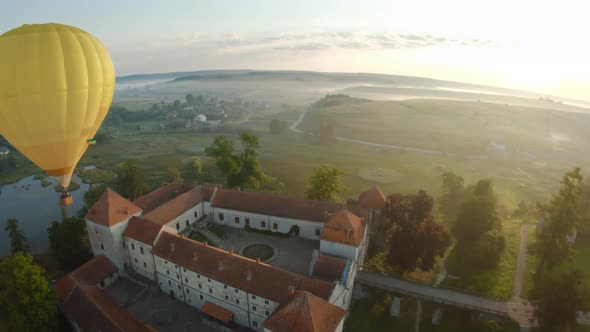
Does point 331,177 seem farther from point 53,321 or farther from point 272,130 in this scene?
point 272,130

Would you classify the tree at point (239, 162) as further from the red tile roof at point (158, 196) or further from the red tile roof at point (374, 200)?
the red tile roof at point (374, 200)

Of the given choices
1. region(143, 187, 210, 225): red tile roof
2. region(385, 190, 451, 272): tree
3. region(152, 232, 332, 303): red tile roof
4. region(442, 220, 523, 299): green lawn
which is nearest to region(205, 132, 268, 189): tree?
region(143, 187, 210, 225): red tile roof

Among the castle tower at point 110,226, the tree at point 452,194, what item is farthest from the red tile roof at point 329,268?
the tree at point 452,194

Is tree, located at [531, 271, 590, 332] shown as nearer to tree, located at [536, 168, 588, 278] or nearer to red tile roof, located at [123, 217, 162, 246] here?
tree, located at [536, 168, 588, 278]

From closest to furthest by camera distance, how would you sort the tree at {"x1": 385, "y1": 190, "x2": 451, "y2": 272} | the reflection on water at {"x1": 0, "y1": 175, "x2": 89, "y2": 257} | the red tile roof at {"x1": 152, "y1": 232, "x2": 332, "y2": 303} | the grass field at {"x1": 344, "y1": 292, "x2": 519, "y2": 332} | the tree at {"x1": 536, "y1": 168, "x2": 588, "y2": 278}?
the red tile roof at {"x1": 152, "y1": 232, "x2": 332, "y2": 303}
the tree at {"x1": 536, "y1": 168, "x2": 588, "y2": 278}
the grass field at {"x1": 344, "y1": 292, "x2": 519, "y2": 332}
the tree at {"x1": 385, "y1": 190, "x2": 451, "y2": 272}
the reflection on water at {"x1": 0, "y1": 175, "x2": 89, "y2": 257}

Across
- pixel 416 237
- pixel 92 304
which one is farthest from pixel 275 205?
pixel 92 304

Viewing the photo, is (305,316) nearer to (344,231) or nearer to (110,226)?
(344,231)

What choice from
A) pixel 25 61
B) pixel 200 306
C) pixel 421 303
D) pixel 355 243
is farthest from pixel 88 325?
pixel 421 303

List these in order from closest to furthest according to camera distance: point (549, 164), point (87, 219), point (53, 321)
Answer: point (53, 321)
point (87, 219)
point (549, 164)
